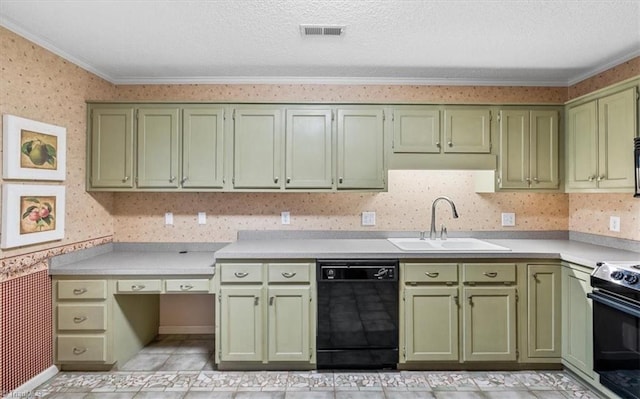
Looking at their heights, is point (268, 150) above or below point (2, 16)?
below

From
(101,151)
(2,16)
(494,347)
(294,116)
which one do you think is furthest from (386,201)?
(2,16)

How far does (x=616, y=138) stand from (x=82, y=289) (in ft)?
13.7

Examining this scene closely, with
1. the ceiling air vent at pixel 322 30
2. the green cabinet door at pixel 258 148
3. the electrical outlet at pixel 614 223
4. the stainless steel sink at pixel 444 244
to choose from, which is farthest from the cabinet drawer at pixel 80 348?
the electrical outlet at pixel 614 223

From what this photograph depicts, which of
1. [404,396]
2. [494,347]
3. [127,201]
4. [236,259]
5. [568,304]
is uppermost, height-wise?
[127,201]

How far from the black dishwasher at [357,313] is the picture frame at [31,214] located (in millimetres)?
2043

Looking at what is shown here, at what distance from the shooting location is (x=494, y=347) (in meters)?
2.66

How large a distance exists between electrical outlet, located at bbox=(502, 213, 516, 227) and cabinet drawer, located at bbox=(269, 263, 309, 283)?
6.67ft

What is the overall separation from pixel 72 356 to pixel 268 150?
7.25ft

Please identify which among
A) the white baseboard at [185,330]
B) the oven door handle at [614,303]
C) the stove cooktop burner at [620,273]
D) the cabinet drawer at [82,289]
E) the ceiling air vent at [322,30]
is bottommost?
the white baseboard at [185,330]

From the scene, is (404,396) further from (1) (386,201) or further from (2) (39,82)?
(2) (39,82)

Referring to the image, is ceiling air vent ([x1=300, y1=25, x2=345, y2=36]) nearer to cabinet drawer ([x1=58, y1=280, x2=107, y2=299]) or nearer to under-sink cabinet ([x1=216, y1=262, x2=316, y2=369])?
under-sink cabinet ([x1=216, y1=262, x2=316, y2=369])

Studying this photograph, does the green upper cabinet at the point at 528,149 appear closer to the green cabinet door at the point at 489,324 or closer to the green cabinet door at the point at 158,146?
the green cabinet door at the point at 489,324

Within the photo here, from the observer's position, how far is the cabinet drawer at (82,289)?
262 cm

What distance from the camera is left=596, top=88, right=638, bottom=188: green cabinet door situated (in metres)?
2.40
